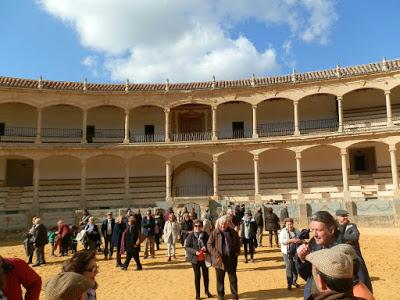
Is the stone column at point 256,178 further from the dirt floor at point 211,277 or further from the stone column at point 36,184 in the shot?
the stone column at point 36,184

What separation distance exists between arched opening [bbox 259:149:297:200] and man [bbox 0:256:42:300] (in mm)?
24373

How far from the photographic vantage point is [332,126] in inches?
1091

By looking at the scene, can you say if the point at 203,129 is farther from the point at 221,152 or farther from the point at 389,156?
the point at 389,156

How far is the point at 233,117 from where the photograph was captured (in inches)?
1186

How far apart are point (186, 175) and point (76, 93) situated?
10175mm

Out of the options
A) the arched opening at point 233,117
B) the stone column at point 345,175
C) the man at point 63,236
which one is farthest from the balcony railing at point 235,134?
the man at point 63,236

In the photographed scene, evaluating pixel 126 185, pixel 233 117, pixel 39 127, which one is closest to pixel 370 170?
pixel 233 117

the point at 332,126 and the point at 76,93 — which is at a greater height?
the point at 76,93

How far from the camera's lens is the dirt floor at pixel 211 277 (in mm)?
8594

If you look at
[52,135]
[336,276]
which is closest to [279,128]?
[52,135]

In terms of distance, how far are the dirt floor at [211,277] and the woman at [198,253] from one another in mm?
495

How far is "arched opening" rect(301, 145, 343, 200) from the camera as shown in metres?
26.2

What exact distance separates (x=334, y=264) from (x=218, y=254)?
5200 millimetres

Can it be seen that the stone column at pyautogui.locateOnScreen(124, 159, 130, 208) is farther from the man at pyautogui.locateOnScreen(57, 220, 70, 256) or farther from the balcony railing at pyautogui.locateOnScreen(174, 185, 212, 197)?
the man at pyautogui.locateOnScreen(57, 220, 70, 256)
